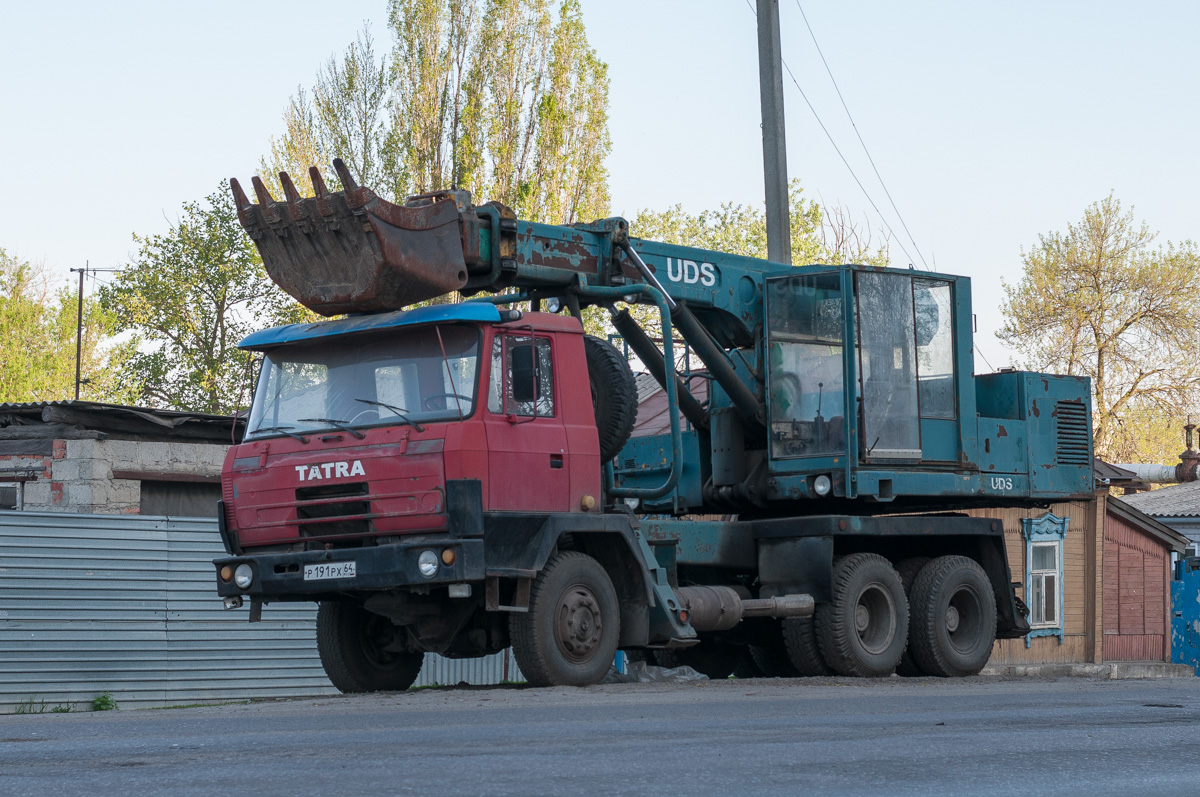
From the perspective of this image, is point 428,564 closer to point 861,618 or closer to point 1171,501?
point 861,618

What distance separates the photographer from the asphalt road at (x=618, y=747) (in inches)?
228

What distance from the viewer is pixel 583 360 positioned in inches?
456

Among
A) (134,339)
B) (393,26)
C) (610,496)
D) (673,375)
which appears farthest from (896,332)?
(134,339)

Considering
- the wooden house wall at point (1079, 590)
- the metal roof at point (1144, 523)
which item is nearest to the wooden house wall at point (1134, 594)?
the metal roof at point (1144, 523)

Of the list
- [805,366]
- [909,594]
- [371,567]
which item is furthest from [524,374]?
[909,594]

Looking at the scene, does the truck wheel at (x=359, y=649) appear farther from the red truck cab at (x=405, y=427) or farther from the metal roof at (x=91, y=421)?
the metal roof at (x=91, y=421)

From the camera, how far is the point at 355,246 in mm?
11203

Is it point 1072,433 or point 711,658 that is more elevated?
point 1072,433

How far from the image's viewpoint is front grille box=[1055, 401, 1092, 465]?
15.5 meters

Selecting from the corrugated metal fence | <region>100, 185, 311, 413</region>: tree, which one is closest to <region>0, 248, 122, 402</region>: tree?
<region>100, 185, 311, 413</region>: tree

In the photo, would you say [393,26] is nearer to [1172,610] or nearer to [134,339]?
[134,339]

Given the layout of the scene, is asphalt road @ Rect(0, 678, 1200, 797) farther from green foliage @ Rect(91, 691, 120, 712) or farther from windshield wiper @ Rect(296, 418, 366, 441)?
green foliage @ Rect(91, 691, 120, 712)

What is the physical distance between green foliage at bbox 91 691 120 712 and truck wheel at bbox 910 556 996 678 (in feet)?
25.5

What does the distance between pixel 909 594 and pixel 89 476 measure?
30.0 ft
